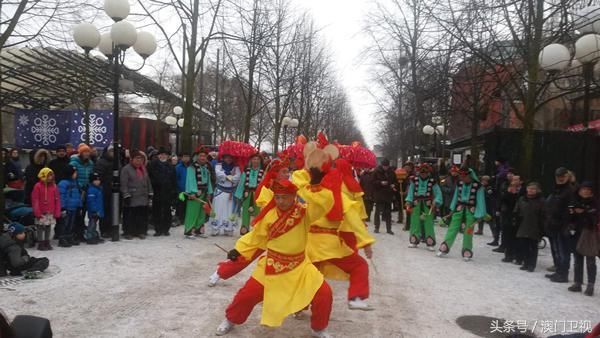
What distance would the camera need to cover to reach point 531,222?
27.5 feet

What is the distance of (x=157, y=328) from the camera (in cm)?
482

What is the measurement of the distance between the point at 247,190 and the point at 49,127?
9414 mm

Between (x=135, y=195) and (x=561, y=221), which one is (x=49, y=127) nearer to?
(x=135, y=195)

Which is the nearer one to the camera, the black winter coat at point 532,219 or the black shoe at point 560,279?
the black shoe at point 560,279

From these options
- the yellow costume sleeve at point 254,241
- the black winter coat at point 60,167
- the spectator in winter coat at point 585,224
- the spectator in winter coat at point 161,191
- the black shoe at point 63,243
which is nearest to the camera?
the yellow costume sleeve at point 254,241

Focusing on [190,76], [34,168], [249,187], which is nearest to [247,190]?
Result: [249,187]

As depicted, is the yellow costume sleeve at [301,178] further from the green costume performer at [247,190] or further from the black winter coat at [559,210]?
the green costume performer at [247,190]

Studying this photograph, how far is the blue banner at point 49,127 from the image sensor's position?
639 inches

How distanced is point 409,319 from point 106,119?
13.6 meters

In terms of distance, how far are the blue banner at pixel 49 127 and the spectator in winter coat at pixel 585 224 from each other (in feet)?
45.9

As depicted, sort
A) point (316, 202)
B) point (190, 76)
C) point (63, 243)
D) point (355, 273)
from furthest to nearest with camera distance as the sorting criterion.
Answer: point (190, 76)
point (63, 243)
point (355, 273)
point (316, 202)

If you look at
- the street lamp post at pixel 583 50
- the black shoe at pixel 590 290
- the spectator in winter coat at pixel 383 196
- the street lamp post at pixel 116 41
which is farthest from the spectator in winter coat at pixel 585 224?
the street lamp post at pixel 116 41

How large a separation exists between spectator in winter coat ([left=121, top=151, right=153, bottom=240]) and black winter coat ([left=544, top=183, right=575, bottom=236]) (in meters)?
7.59

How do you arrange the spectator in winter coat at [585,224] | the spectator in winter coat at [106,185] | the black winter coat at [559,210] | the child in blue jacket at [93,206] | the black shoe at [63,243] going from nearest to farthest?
1. the spectator in winter coat at [585,224]
2. the black winter coat at [559,210]
3. the black shoe at [63,243]
4. the child in blue jacket at [93,206]
5. the spectator in winter coat at [106,185]
